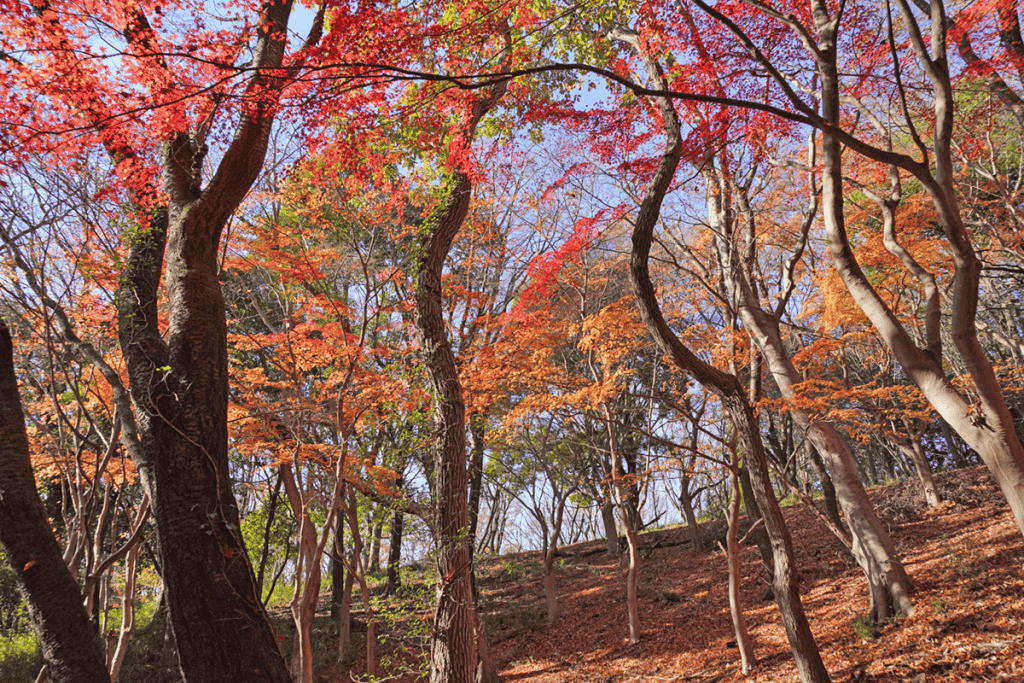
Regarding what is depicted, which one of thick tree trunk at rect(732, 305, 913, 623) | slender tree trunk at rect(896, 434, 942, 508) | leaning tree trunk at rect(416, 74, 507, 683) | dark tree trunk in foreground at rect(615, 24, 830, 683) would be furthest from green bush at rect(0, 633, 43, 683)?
slender tree trunk at rect(896, 434, 942, 508)

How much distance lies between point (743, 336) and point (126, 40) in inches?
327

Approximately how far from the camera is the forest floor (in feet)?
16.4

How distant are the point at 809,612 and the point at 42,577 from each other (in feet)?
27.9

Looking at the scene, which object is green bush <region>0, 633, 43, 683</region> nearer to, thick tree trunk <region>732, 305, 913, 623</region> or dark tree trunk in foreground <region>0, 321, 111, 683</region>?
dark tree trunk in foreground <region>0, 321, 111, 683</region>

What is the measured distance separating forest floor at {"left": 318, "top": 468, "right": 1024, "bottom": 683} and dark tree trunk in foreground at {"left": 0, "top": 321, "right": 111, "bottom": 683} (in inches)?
91.1

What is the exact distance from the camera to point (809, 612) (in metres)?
7.33

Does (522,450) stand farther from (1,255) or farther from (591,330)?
(1,255)

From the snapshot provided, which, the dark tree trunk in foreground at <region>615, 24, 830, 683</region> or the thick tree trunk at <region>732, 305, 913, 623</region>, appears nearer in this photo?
the dark tree trunk in foreground at <region>615, 24, 830, 683</region>

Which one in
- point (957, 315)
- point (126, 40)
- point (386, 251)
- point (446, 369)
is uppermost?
point (386, 251)

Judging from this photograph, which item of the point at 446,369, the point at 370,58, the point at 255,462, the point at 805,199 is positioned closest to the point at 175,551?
the point at 446,369

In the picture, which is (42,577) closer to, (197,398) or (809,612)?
(197,398)

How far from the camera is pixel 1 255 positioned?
520 centimetres

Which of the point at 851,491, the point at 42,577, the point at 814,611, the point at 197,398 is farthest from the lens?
the point at 814,611

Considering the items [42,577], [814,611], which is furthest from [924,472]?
[42,577]
